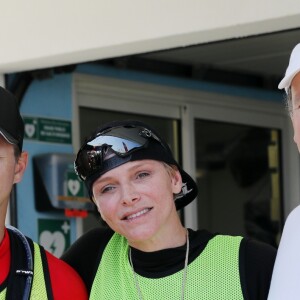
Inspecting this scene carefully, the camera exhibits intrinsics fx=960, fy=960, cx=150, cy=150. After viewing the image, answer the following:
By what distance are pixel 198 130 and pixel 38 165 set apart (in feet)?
5.34

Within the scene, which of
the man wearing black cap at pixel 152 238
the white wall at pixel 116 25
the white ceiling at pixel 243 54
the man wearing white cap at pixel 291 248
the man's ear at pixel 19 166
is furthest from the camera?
the white ceiling at pixel 243 54

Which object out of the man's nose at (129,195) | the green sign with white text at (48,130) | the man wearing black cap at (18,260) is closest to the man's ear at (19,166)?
the man wearing black cap at (18,260)

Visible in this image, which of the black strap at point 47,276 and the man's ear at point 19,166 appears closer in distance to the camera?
the black strap at point 47,276

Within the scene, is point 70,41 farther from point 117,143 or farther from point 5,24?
point 117,143

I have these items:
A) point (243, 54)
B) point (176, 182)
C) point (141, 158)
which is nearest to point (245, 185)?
point (243, 54)

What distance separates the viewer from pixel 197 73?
664 centimetres

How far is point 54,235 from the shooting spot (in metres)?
5.85

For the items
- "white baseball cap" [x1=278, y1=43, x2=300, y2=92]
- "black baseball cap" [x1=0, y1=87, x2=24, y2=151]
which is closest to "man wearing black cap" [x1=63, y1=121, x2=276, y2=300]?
"black baseball cap" [x1=0, y1=87, x2=24, y2=151]

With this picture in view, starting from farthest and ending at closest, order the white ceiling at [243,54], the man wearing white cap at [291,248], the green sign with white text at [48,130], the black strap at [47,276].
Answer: the white ceiling at [243,54]
the green sign with white text at [48,130]
the black strap at [47,276]
the man wearing white cap at [291,248]

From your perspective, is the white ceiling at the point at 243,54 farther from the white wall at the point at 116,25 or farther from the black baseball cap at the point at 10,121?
the black baseball cap at the point at 10,121

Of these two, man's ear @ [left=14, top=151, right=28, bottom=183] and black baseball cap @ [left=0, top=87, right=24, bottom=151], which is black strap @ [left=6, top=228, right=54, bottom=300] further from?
black baseball cap @ [left=0, top=87, right=24, bottom=151]

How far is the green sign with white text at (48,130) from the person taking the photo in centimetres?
574

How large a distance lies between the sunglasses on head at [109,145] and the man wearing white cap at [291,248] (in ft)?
2.24

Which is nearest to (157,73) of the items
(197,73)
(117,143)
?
Result: (197,73)
